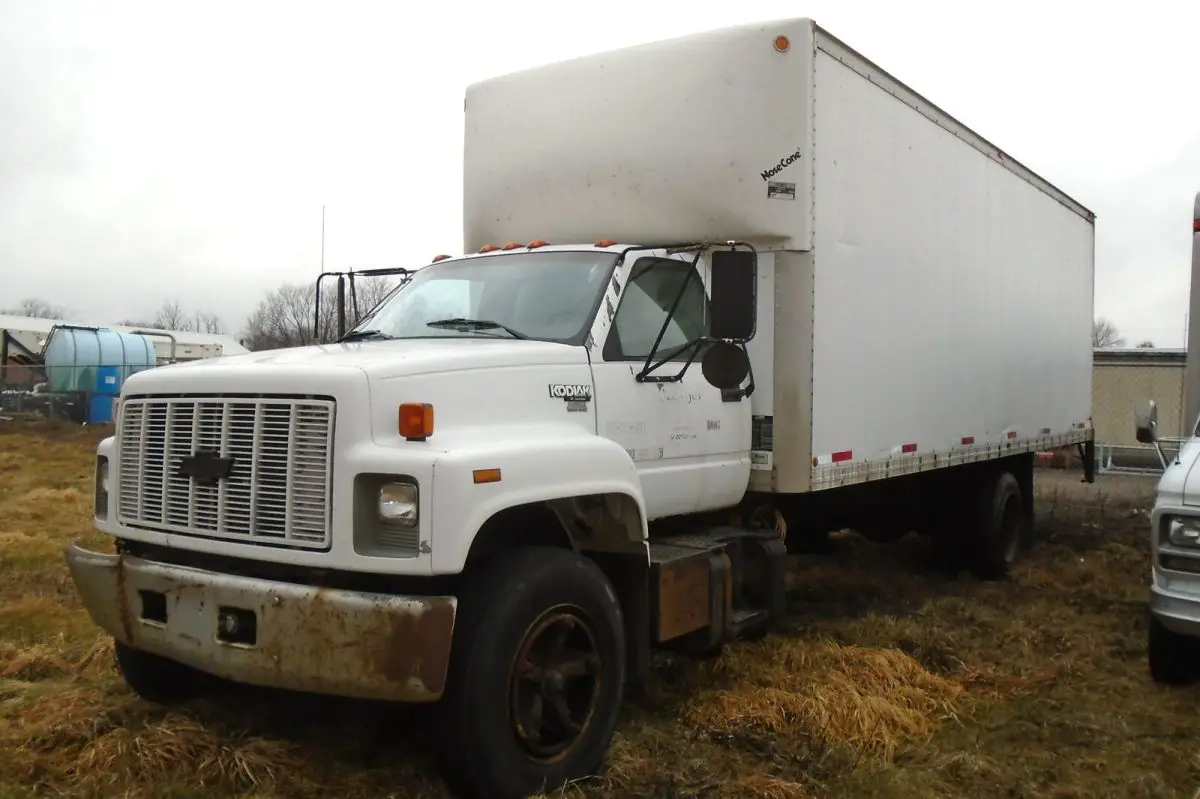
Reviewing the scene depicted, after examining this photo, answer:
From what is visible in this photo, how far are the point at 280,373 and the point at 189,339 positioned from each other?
146ft

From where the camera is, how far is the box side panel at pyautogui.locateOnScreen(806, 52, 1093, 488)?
6.48 m

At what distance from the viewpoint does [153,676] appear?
5016 millimetres

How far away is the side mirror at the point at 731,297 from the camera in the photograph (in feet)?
16.6

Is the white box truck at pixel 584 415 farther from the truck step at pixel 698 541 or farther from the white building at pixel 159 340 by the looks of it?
the white building at pixel 159 340

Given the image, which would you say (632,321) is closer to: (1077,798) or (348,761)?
(348,761)

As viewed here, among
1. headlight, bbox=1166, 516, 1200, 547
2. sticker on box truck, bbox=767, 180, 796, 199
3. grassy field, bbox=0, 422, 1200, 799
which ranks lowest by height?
grassy field, bbox=0, 422, 1200, 799

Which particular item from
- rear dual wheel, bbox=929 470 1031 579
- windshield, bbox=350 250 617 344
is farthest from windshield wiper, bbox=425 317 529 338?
rear dual wheel, bbox=929 470 1031 579

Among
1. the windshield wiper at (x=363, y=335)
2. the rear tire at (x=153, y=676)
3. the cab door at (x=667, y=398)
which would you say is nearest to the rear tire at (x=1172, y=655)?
the cab door at (x=667, y=398)

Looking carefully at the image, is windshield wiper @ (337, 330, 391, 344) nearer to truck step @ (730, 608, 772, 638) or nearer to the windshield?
the windshield

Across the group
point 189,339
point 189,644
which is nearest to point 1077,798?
point 189,644

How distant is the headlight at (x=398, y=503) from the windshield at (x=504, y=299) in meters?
1.41

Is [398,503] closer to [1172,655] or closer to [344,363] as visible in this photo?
[344,363]

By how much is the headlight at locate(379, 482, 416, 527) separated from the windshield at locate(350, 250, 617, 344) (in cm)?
141

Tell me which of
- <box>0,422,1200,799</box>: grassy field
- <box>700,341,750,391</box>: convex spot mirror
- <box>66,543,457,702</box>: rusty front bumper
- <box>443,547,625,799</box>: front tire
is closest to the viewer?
<box>66,543,457,702</box>: rusty front bumper
